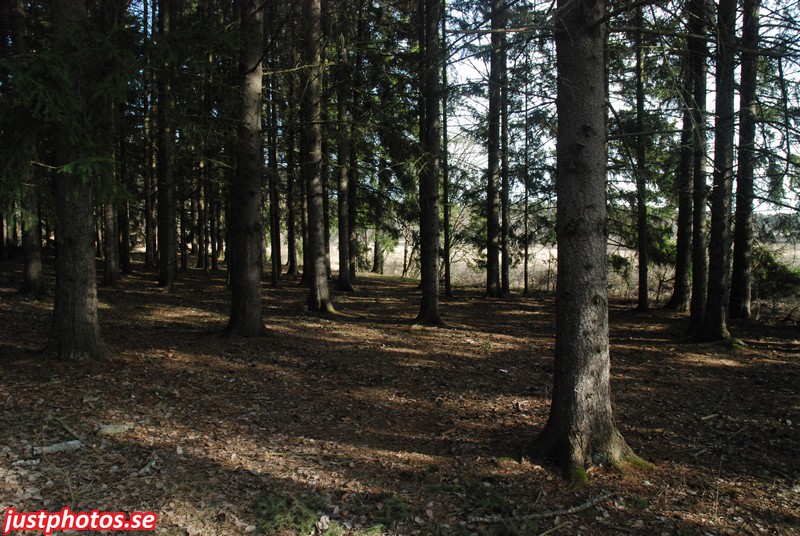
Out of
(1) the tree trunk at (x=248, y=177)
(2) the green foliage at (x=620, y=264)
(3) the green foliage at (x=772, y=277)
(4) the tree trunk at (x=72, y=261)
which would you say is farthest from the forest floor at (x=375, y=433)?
(2) the green foliage at (x=620, y=264)

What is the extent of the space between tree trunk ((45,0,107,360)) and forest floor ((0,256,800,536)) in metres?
0.35

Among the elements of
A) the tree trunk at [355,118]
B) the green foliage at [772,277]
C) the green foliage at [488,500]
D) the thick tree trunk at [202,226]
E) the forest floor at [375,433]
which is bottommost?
the green foliage at [488,500]

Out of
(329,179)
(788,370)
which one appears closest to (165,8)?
(329,179)

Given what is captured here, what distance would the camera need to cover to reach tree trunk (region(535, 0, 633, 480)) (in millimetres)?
4207

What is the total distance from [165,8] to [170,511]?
14033 millimetres

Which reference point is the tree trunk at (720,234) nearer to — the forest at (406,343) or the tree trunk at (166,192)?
the forest at (406,343)

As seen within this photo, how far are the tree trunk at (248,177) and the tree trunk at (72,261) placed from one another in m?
2.41

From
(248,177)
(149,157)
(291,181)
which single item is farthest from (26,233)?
(291,181)

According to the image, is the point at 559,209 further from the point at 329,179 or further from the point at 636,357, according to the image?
the point at 329,179

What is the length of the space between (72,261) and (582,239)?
252 inches

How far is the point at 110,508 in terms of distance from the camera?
3713mm

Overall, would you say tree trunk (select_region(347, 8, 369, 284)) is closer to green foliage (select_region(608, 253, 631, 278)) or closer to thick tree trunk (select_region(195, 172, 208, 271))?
thick tree trunk (select_region(195, 172, 208, 271))

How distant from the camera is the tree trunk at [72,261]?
662 cm

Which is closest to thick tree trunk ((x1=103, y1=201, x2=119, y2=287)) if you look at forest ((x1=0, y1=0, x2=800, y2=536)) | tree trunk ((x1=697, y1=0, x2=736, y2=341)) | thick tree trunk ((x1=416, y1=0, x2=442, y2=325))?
forest ((x1=0, y1=0, x2=800, y2=536))
